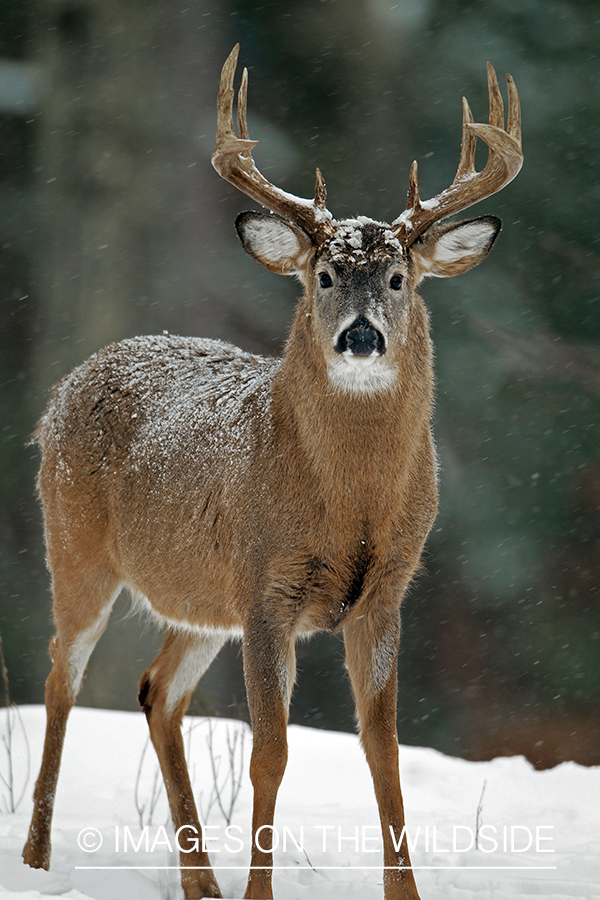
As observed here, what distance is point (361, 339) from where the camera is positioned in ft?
12.1

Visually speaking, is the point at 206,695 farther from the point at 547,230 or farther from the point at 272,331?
the point at 547,230

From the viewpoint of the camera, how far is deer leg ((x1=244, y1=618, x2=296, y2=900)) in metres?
3.88


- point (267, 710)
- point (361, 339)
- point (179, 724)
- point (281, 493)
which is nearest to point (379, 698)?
point (267, 710)

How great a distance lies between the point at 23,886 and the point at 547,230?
723cm

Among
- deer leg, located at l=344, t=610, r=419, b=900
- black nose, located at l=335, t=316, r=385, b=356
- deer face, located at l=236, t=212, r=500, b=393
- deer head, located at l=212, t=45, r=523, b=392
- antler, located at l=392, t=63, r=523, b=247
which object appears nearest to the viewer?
black nose, located at l=335, t=316, r=385, b=356

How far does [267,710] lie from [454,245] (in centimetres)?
209

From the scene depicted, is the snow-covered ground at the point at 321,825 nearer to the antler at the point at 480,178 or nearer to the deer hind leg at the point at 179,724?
the deer hind leg at the point at 179,724

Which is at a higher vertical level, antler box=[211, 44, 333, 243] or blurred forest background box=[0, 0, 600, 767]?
antler box=[211, 44, 333, 243]

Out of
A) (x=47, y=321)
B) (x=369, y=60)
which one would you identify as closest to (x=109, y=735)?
(x=47, y=321)

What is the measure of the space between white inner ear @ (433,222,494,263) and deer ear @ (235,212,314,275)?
1.84 ft

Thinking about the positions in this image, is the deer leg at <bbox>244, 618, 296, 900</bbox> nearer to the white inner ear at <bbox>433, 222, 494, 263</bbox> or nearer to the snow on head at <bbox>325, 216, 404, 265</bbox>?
the snow on head at <bbox>325, 216, 404, 265</bbox>

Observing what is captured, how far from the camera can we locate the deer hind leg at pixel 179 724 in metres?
4.64

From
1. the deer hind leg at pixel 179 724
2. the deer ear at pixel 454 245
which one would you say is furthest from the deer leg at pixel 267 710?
the deer ear at pixel 454 245

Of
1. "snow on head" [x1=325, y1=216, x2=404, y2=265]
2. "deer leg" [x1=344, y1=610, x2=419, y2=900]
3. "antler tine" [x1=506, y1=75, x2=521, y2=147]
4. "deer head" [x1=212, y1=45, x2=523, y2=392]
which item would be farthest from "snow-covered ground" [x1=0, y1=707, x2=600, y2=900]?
"antler tine" [x1=506, y1=75, x2=521, y2=147]
